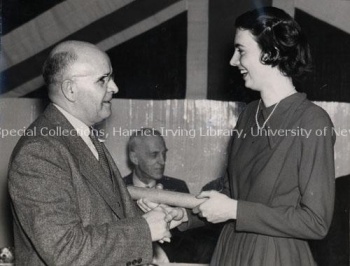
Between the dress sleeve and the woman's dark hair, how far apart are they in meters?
0.22

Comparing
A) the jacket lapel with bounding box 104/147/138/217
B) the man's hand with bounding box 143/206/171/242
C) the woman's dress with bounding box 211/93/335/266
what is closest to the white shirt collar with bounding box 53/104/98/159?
the jacket lapel with bounding box 104/147/138/217

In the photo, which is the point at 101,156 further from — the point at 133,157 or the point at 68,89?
the point at 133,157

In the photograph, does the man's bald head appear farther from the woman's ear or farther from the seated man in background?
the seated man in background

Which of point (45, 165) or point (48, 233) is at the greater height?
point (45, 165)

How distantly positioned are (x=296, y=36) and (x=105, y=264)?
1.01 metres

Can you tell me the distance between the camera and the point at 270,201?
6.16 feet

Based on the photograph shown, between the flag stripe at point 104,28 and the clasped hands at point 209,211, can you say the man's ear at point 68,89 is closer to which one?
the clasped hands at point 209,211

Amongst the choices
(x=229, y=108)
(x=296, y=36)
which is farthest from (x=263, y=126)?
(x=229, y=108)

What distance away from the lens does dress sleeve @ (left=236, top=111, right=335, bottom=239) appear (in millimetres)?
1787

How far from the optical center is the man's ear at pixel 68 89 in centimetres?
184

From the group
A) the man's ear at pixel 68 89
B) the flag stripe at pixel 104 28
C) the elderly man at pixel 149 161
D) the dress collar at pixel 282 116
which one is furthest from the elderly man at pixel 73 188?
the flag stripe at pixel 104 28

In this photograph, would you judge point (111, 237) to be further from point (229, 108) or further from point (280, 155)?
point (229, 108)

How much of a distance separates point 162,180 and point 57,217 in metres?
1.98

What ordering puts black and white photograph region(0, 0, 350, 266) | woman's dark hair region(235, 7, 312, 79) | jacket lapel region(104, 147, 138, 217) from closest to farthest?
black and white photograph region(0, 0, 350, 266) < woman's dark hair region(235, 7, 312, 79) < jacket lapel region(104, 147, 138, 217)
